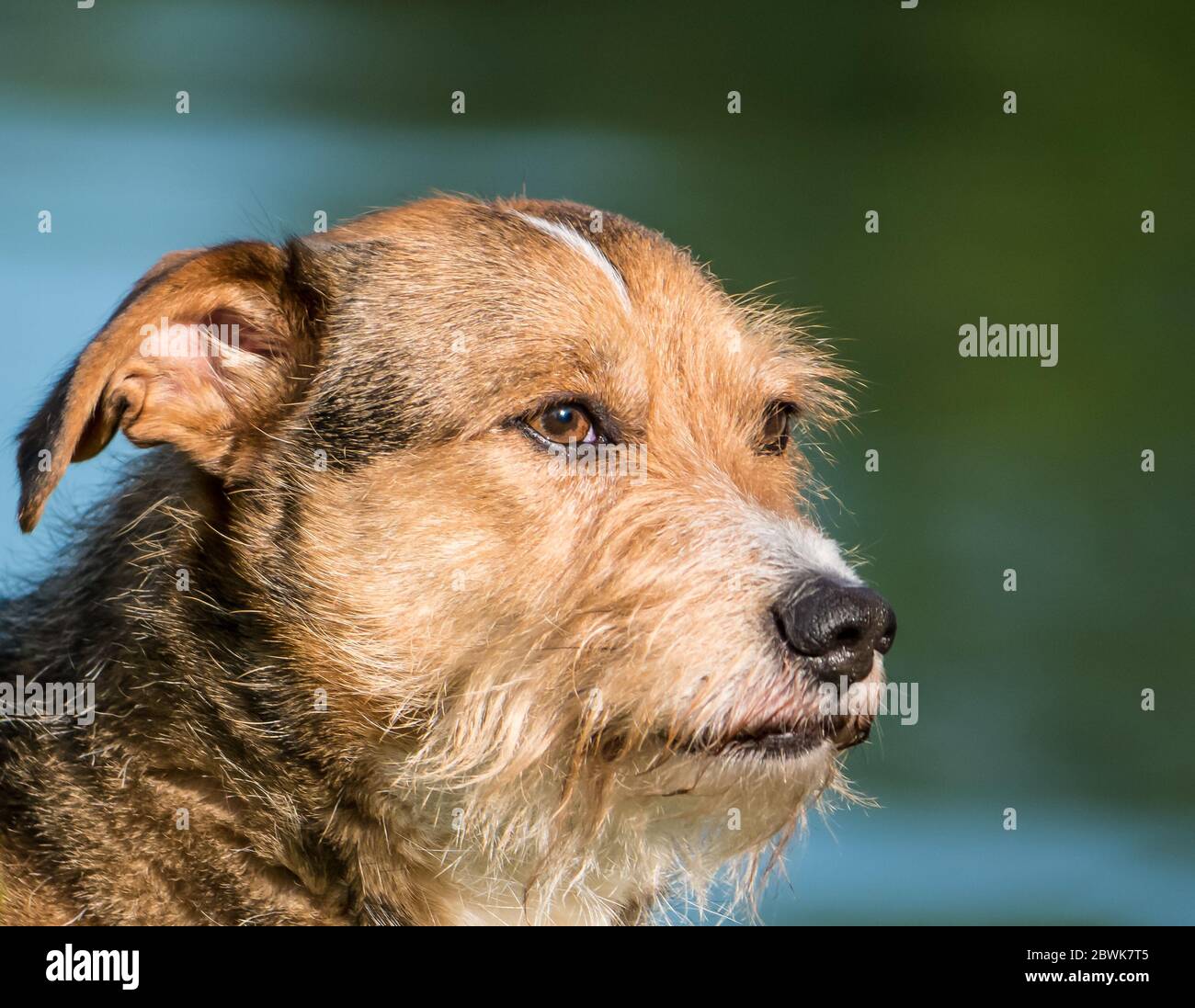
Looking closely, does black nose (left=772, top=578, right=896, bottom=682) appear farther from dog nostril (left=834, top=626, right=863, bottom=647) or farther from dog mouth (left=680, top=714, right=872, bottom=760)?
dog mouth (left=680, top=714, right=872, bottom=760)

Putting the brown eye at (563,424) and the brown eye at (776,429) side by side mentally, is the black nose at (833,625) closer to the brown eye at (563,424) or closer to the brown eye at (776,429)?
the brown eye at (563,424)

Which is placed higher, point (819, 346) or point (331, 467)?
point (819, 346)

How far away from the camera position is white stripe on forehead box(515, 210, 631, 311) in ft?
12.7

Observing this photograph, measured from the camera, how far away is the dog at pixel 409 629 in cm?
→ 337

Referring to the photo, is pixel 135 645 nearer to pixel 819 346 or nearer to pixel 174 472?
pixel 174 472

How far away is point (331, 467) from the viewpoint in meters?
3.60

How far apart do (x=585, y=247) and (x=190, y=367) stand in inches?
45.5

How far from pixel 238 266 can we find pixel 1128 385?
1059 centimetres

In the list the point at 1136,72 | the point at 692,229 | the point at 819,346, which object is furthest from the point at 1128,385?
the point at 819,346

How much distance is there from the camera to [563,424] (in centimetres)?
364

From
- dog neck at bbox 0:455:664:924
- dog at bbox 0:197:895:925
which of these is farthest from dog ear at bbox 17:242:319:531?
dog neck at bbox 0:455:664:924

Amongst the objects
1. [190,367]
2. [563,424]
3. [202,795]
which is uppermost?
[190,367]

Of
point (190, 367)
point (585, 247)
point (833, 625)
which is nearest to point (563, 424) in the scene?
point (585, 247)

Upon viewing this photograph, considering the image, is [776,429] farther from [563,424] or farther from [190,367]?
[190,367]
